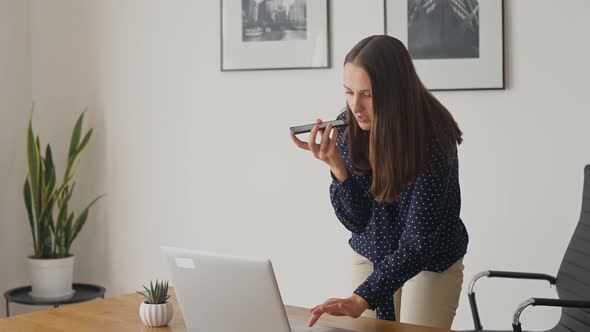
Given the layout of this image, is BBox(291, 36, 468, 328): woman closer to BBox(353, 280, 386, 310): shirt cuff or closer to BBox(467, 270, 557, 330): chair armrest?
BBox(353, 280, 386, 310): shirt cuff

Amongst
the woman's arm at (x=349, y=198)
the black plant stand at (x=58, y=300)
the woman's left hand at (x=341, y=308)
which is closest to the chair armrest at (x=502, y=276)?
the woman's arm at (x=349, y=198)

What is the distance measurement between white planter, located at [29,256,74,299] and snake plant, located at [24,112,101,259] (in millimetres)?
71

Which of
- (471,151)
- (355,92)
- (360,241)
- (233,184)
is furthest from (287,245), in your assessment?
(355,92)

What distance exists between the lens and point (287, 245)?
3.85 m

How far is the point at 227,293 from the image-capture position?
199cm

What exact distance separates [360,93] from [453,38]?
45.9 inches

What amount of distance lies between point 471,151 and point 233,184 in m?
1.15

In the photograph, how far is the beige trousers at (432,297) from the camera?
2367mm

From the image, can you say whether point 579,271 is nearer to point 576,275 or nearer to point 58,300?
point 576,275

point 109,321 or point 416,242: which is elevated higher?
point 416,242

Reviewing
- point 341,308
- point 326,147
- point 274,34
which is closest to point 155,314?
point 341,308

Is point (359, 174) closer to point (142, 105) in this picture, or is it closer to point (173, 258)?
point (173, 258)

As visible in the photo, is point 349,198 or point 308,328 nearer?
point 308,328

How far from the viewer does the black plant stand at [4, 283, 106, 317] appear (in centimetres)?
400
